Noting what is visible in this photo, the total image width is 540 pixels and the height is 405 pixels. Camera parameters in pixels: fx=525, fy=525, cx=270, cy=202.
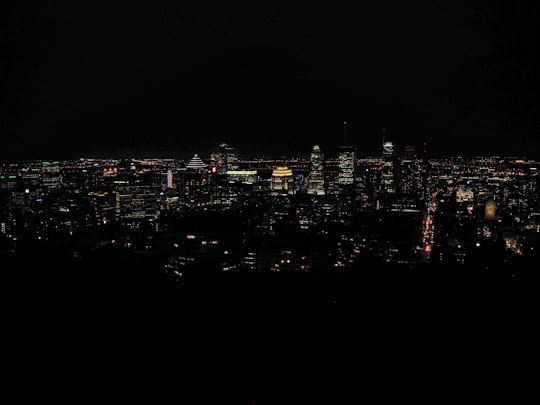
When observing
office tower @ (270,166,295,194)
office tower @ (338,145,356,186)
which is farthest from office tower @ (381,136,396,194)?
office tower @ (270,166,295,194)

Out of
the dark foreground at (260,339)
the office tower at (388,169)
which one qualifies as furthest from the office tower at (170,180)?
the dark foreground at (260,339)

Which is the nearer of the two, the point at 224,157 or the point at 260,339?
the point at 260,339

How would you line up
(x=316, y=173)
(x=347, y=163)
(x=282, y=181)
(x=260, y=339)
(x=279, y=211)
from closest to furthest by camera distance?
1. (x=260, y=339)
2. (x=279, y=211)
3. (x=282, y=181)
4. (x=347, y=163)
5. (x=316, y=173)

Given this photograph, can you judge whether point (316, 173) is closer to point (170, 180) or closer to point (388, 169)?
point (388, 169)

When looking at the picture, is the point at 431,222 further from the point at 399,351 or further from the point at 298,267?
the point at 399,351

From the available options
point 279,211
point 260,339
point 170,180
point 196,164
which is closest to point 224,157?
point 196,164

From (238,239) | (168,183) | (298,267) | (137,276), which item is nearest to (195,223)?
(238,239)

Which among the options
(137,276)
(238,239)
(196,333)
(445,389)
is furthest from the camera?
(238,239)
